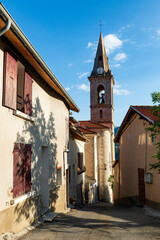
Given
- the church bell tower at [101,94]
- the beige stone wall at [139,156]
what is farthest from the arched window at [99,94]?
the beige stone wall at [139,156]

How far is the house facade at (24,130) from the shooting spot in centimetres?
505

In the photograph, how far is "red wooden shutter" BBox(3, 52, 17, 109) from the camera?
16.9 feet

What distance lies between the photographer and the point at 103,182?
2936cm

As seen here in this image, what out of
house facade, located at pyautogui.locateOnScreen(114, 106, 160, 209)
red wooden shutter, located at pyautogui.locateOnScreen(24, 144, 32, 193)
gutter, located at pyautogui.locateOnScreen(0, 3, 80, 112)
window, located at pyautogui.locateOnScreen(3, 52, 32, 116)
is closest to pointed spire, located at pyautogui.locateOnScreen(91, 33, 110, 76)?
house facade, located at pyautogui.locateOnScreen(114, 106, 160, 209)

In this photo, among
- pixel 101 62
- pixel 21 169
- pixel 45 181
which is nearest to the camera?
pixel 21 169

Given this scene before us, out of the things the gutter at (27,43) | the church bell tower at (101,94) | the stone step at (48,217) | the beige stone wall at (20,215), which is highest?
the church bell tower at (101,94)

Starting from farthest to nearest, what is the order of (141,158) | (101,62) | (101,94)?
(101,62) < (101,94) < (141,158)

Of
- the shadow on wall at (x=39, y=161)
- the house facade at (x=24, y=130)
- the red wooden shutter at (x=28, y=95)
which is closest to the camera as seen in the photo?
the house facade at (x=24, y=130)

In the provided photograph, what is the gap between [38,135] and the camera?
24.4 feet

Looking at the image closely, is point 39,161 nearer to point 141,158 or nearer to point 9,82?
point 9,82

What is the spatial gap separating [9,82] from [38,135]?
8.39 ft

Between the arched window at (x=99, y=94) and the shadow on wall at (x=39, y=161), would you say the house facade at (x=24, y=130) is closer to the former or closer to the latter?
the shadow on wall at (x=39, y=161)

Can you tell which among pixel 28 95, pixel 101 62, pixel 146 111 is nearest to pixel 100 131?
pixel 101 62

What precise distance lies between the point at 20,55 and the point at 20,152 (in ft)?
8.65
